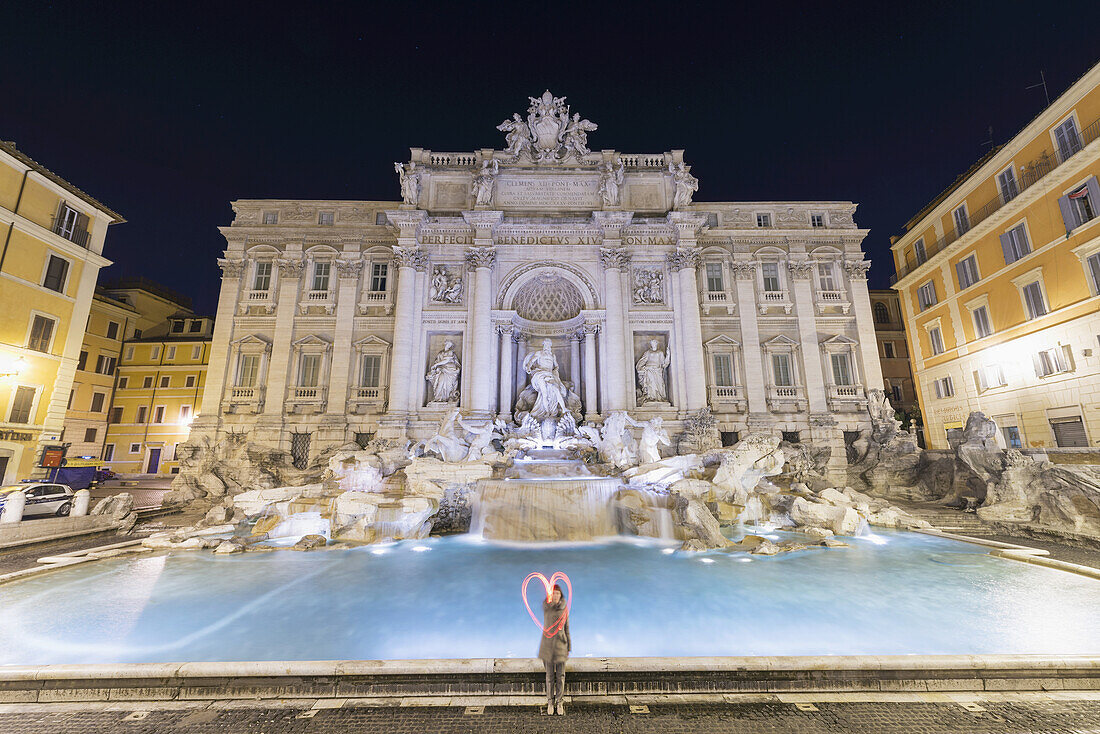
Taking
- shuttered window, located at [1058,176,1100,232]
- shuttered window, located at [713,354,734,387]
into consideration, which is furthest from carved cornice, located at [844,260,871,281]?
shuttered window, located at [713,354,734,387]

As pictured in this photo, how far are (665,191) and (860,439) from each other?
14657 millimetres

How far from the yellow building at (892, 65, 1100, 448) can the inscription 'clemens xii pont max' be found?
59.2ft

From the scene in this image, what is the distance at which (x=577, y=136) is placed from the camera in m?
21.7

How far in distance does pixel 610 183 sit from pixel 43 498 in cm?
2241

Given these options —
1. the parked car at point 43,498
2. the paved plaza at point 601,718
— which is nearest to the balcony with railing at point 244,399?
the parked car at point 43,498

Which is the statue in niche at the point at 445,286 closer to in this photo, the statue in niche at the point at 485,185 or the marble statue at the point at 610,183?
the statue in niche at the point at 485,185

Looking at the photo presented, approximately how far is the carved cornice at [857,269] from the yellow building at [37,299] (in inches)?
1413

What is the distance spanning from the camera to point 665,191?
70.9ft

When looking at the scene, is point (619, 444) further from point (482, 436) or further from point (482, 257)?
point (482, 257)

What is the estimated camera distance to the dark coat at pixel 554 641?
368 cm

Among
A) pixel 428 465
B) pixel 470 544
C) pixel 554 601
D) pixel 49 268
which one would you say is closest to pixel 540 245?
pixel 428 465

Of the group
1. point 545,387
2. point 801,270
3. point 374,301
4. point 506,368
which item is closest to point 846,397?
point 801,270

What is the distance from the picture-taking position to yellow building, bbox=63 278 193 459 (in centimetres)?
2728

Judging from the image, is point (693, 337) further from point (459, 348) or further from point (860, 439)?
point (459, 348)
